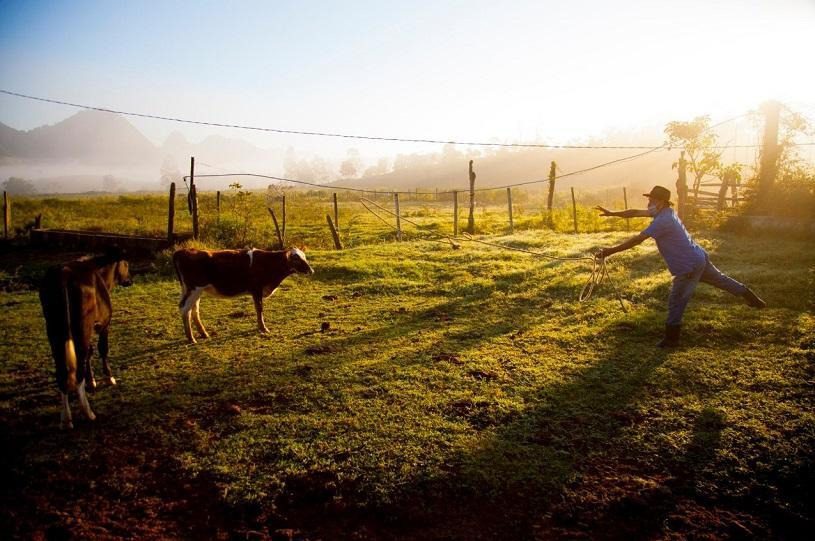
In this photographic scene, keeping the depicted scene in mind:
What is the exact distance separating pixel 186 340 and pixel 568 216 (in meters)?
20.1

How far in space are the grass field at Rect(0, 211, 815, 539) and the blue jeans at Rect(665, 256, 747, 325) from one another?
22.9 inches

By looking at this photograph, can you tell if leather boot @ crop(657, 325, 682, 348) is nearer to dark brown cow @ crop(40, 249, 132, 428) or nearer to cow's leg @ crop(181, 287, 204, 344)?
cow's leg @ crop(181, 287, 204, 344)

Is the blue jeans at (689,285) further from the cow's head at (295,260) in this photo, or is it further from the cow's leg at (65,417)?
the cow's leg at (65,417)

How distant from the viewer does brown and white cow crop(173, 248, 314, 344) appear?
7457 mm

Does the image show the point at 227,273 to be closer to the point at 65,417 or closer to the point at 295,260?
the point at 295,260

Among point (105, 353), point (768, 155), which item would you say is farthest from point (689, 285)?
point (768, 155)

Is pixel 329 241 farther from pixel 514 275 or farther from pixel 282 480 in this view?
pixel 282 480

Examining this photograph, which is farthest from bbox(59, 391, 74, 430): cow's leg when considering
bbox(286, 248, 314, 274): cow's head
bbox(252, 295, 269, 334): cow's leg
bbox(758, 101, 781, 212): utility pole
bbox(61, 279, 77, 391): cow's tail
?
bbox(758, 101, 781, 212): utility pole

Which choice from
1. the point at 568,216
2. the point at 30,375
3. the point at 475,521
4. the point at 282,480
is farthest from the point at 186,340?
the point at 568,216

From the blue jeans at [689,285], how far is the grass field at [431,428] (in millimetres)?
581

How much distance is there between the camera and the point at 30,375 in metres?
6.18

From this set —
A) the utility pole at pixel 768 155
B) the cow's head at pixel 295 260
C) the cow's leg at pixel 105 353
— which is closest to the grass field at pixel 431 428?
the cow's leg at pixel 105 353

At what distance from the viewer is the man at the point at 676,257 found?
6352 mm

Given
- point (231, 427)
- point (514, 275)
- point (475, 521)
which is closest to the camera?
point (475, 521)
